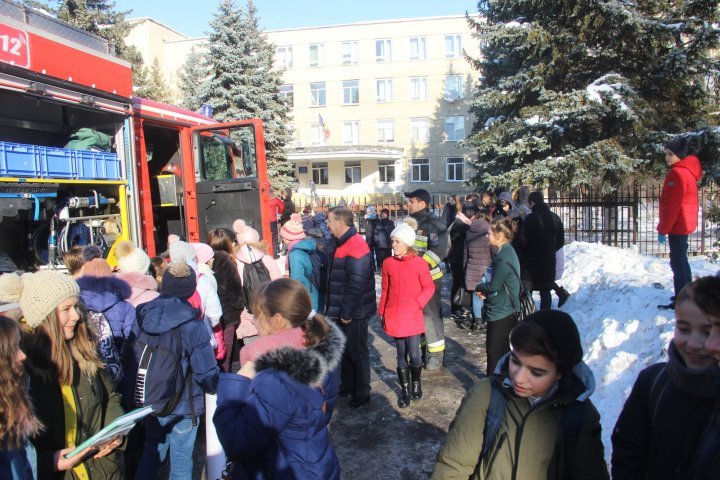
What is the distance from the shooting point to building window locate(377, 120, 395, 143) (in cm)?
3922

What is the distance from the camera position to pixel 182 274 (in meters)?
3.59

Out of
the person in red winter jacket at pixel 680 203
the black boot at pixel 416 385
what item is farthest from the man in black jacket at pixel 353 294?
the person in red winter jacket at pixel 680 203

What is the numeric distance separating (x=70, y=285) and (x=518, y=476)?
7.48 ft

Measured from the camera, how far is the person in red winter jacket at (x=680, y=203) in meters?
5.54

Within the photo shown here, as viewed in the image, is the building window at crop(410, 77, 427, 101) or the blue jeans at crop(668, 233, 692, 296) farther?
the building window at crop(410, 77, 427, 101)

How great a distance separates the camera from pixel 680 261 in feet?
18.3

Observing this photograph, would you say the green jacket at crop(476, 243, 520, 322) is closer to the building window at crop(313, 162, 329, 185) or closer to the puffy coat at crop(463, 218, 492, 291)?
the puffy coat at crop(463, 218, 492, 291)

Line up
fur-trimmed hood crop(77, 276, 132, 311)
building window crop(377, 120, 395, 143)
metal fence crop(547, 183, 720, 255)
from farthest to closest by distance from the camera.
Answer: building window crop(377, 120, 395, 143) → metal fence crop(547, 183, 720, 255) → fur-trimmed hood crop(77, 276, 132, 311)

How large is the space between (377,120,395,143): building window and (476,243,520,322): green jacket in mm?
35508

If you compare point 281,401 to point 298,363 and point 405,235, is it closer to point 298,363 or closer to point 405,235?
point 298,363

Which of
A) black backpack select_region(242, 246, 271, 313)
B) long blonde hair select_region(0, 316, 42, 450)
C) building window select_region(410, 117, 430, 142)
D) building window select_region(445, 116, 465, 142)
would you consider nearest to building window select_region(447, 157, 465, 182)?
building window select_region(445, 116, 465, 142)

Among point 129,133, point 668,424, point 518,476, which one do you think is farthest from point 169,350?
point 129,133

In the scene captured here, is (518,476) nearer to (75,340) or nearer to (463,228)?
(75,340)

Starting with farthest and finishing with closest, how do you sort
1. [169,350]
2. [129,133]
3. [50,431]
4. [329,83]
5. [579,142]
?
[329,83] < [579,142] < [129,133] < [169,350] < [50,431]
